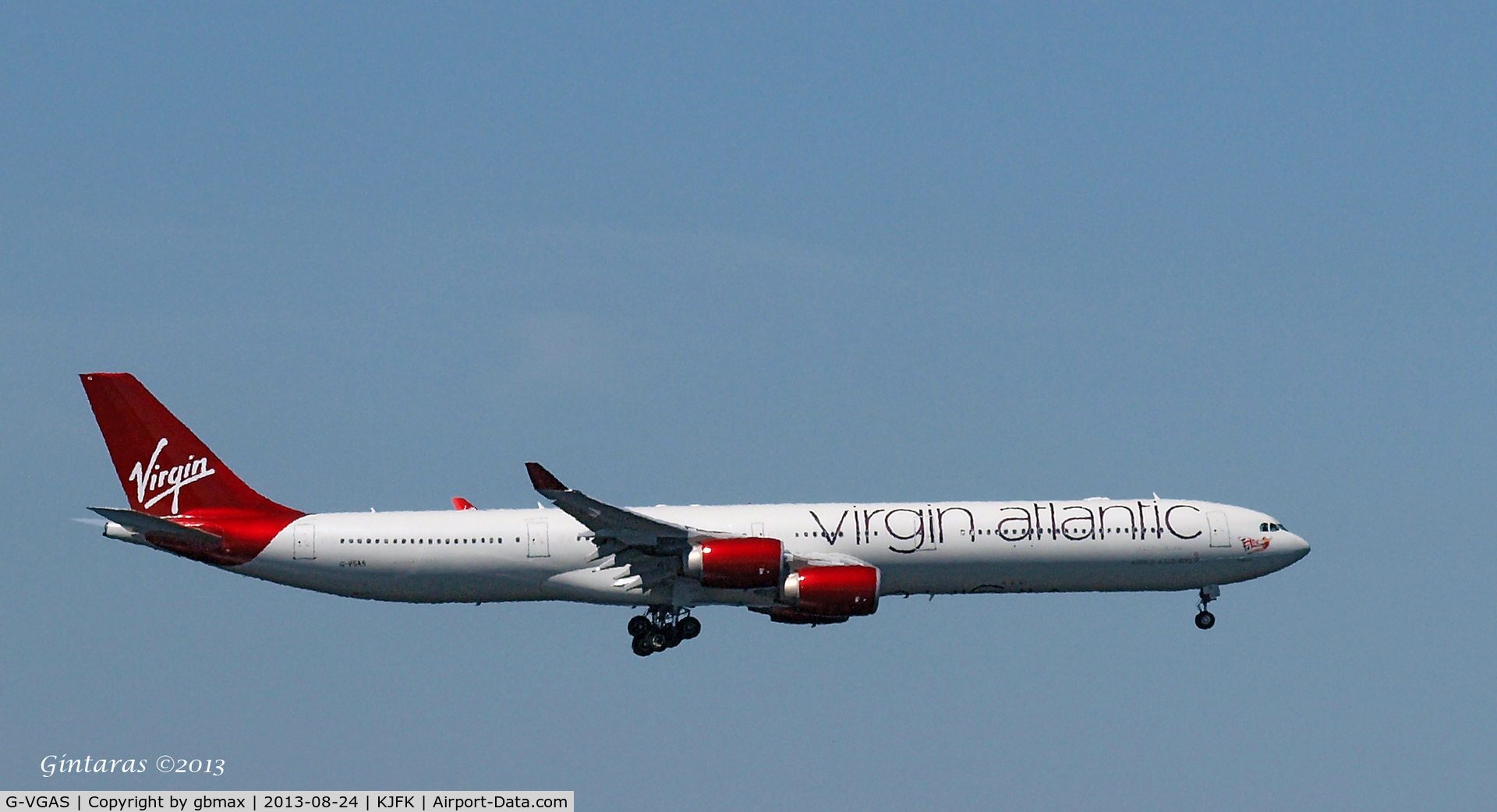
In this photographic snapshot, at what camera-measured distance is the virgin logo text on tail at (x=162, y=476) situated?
68000 mm

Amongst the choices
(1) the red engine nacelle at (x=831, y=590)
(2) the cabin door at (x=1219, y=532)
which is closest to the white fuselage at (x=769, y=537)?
(2) the cabin door at (x=1219, y=532)

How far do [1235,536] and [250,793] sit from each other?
3458 centimetres

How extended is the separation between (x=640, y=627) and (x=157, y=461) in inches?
683

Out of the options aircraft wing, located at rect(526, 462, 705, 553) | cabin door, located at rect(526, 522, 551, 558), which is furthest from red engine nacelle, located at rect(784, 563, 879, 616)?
cabin door, located at rect(526, 522, 551, 558)

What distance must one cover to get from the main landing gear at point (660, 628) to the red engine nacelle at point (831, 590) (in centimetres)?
465

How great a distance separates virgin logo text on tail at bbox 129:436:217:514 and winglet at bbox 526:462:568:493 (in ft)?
46.2

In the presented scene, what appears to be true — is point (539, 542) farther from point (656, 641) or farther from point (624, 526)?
point (656, 641)

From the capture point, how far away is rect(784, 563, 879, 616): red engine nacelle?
64312 millimetres

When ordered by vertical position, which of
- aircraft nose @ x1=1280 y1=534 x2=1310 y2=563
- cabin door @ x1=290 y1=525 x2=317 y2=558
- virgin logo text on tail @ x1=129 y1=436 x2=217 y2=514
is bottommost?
cabin door @ x1=290 y1=525 x2=317 y2=558

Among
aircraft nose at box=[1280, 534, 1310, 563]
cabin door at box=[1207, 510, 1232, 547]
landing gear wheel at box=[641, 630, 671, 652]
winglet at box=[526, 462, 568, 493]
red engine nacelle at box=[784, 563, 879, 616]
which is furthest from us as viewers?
aircraft nose at box=[1280, 534, 1310, 563]

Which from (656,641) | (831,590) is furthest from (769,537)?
(656,641)

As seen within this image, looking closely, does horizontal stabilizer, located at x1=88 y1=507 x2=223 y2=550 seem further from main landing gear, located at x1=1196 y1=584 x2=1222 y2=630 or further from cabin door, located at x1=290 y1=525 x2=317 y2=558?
main landing gear, located at x1=1196 y1=584 x2=1222 y2=630

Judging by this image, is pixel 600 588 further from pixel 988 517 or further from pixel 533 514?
pixel 988 517

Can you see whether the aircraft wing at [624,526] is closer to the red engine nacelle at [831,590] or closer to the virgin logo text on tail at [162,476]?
the red engine nacelle at [831,590]
